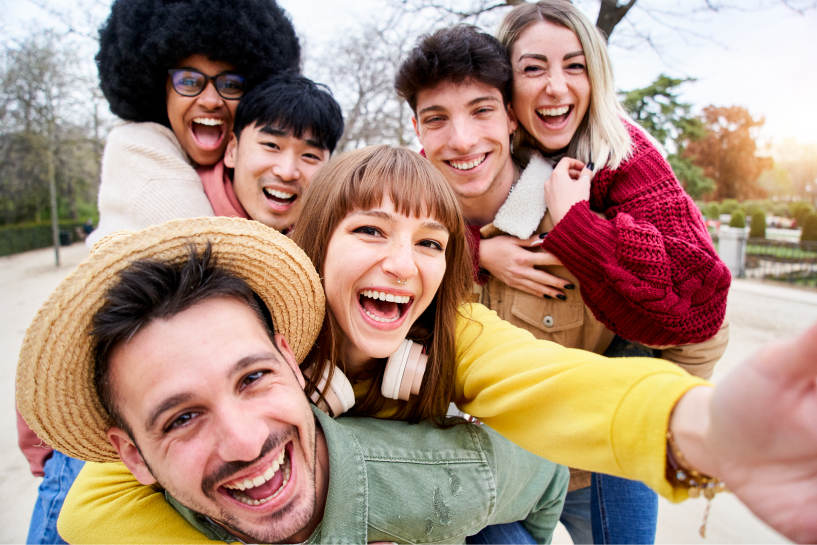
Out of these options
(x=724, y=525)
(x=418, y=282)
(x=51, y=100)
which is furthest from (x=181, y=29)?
(x=51, y=100)

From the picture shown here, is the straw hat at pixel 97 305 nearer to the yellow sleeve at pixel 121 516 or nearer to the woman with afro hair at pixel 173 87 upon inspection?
the yellow sleeve at pixel 121 516

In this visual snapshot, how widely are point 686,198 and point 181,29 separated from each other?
2865 millimetres

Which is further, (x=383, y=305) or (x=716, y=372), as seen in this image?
(x=716, y=372)

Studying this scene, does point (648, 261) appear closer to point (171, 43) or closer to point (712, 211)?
point (171, 43)

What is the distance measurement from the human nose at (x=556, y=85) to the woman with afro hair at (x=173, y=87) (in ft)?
5.57

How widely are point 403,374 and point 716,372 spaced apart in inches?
245

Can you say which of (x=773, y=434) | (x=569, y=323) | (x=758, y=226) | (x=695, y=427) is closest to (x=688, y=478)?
(x=695, y=427)

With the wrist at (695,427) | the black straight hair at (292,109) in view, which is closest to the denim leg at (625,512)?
the wrist at (695,427)

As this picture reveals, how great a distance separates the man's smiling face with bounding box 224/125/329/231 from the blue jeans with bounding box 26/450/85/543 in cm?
160

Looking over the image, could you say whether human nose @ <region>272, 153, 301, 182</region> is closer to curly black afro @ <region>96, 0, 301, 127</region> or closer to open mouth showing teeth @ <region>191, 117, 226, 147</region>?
open mouth showing teeth @ <region>191, 117, 226, 147</region>

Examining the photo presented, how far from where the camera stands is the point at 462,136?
2.46 m

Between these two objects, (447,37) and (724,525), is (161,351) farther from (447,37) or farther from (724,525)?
(724,525)

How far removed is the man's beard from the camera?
1286mm

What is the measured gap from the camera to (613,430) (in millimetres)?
1142
